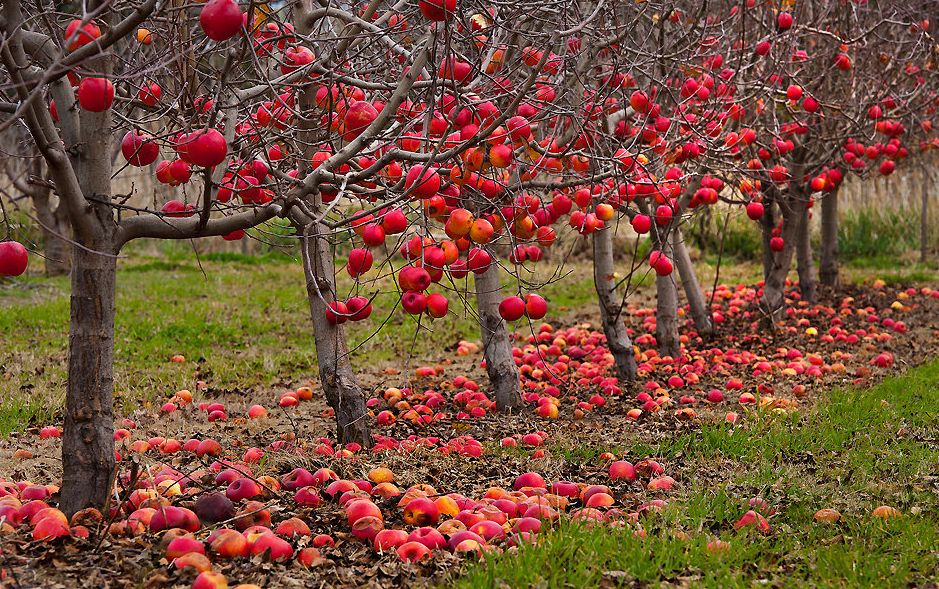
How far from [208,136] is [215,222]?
416 mm

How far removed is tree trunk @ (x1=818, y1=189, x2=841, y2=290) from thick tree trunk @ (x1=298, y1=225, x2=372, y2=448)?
262 inches

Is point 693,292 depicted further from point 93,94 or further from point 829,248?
point 93,94

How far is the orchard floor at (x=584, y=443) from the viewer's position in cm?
227

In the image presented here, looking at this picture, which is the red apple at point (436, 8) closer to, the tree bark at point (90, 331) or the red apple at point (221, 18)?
the red apple at point (221, 18)

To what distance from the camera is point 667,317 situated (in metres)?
5.83

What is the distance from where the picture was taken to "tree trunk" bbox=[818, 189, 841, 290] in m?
8.38

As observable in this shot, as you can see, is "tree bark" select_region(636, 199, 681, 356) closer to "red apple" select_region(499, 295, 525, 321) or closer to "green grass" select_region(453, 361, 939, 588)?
"green grass" select_region(453, 361, 939, 588)

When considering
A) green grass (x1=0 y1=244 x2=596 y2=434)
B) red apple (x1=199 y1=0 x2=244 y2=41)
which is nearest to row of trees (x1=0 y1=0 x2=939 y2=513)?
red apple (x1=199 y1=0 x2=244 y2=41)

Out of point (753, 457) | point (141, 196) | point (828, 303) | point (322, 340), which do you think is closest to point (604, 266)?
point (753, 457)

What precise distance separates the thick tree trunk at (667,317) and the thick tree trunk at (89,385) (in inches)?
166

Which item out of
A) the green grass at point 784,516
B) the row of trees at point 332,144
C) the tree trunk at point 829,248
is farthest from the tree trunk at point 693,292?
the tree trunk at point 829,248

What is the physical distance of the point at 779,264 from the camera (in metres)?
6.82

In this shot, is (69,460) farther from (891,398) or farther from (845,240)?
(845,240)

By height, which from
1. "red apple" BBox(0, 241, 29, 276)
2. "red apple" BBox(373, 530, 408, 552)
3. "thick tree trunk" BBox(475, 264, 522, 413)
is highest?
"red apple" BBox(0, 241, 29, 276)
